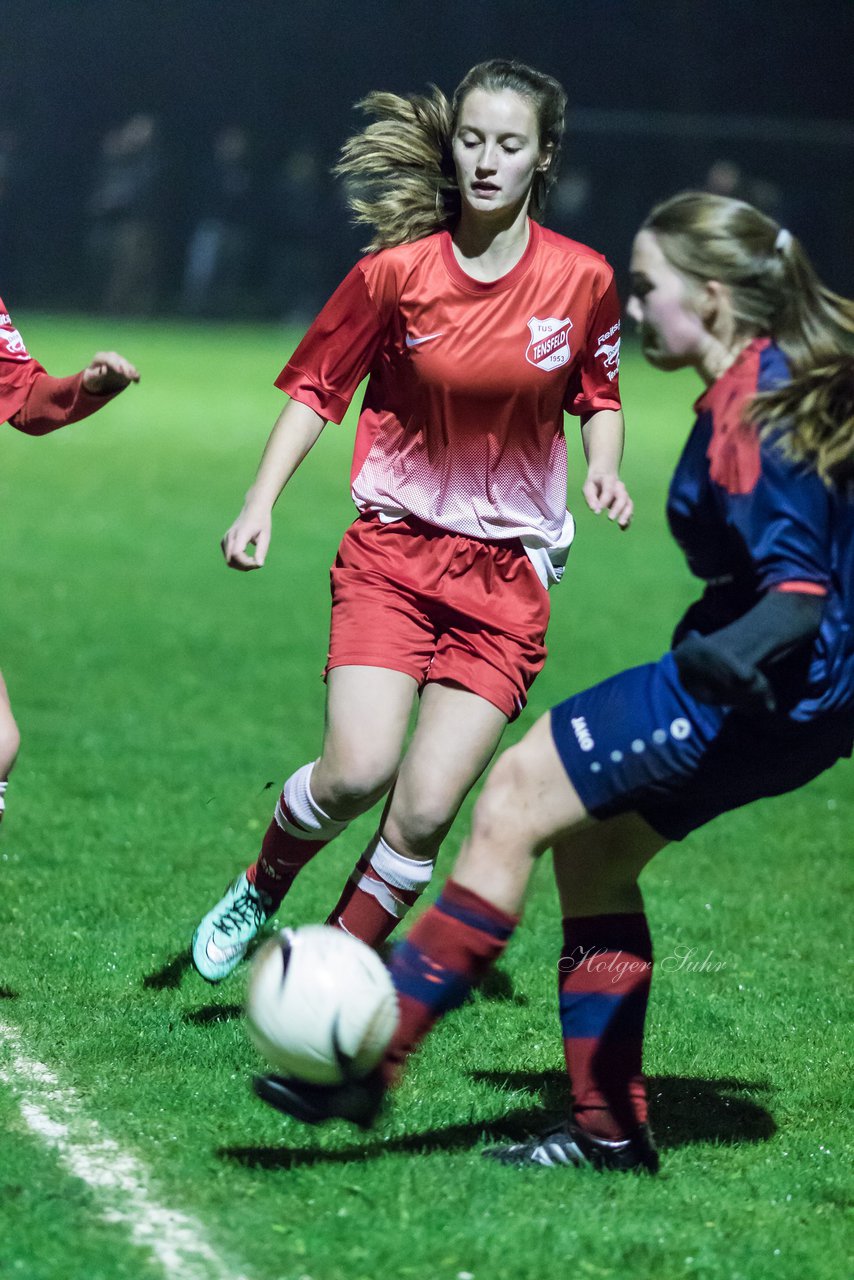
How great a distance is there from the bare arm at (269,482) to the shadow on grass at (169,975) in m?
1.24

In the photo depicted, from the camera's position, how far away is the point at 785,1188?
11.8ft

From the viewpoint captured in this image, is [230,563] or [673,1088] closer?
[230,563]

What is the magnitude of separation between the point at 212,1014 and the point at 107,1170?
986 millimetres

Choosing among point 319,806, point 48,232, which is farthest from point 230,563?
point 48,232

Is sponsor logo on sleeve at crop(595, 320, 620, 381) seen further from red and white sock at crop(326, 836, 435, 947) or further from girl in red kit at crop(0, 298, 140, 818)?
red and white sock at crop(326, 836, 435, 947)

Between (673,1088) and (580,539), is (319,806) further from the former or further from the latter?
(580,539)

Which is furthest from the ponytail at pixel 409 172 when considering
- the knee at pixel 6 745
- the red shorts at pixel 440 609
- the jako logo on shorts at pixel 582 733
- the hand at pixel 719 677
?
the hand at pixel 719 677

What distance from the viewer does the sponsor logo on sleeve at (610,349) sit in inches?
177

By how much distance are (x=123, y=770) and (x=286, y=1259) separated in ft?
13.5

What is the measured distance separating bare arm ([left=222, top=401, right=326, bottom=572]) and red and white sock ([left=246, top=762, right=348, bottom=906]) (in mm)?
606

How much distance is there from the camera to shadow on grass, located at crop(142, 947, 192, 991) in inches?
184

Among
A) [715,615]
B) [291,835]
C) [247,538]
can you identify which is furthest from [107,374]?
[715,615]

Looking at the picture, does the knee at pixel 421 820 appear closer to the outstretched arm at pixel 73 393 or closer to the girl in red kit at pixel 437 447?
the girl in red kit at pixel 437 447

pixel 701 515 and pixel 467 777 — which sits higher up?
pixel 701 515
